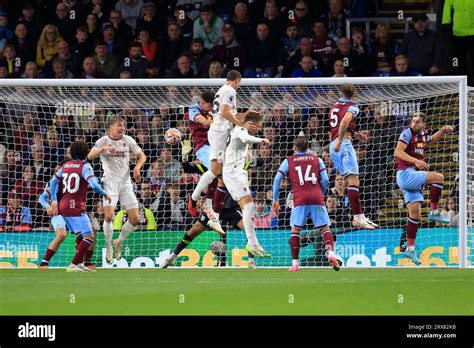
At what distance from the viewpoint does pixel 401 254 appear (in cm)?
1639

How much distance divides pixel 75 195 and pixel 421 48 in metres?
7.29

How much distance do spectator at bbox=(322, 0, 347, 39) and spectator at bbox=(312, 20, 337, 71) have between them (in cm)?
41

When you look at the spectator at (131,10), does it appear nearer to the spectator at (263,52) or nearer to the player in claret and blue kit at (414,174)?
the spectator at (263,52)

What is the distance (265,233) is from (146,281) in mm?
3745

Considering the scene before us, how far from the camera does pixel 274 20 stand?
67.2ft

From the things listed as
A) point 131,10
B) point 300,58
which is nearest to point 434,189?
point 300,58

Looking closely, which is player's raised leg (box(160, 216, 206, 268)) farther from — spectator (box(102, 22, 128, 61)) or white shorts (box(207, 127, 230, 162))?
spectator (box(102, 22, 128, 61))

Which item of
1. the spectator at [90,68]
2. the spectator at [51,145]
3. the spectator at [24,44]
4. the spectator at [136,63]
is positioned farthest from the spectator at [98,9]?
the spectator at [51,145]

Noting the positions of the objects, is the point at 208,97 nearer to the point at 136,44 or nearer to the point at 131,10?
the point at 136,44

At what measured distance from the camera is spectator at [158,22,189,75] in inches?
804

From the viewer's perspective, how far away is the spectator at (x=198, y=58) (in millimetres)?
19781

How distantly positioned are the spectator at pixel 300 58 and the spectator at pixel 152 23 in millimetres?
2472

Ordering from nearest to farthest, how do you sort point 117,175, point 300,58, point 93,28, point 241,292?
point 241,292 → point 117,175 → point 300,58 → point 93,28

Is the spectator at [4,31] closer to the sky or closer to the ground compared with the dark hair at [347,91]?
closer to the sky
